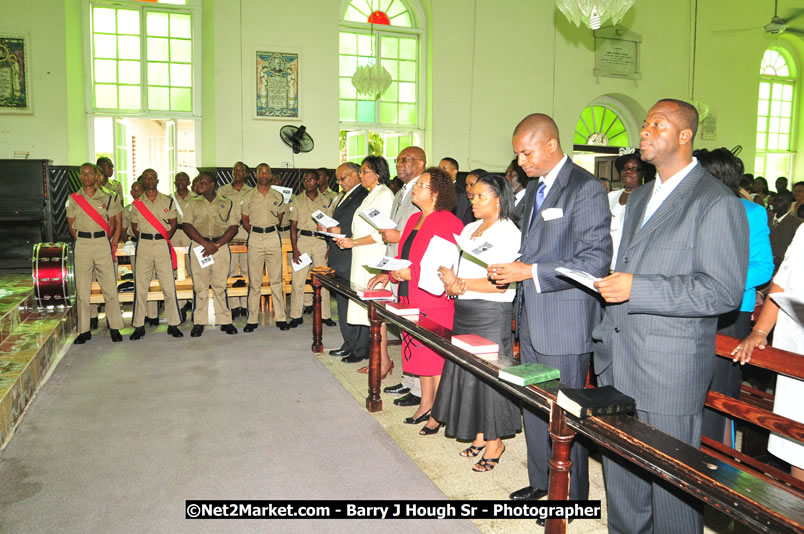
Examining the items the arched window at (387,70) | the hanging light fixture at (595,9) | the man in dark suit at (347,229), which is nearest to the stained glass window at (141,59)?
the arched window at (387,70)

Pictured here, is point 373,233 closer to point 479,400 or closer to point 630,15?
point 479,400

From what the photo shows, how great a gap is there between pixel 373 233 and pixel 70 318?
3.77m

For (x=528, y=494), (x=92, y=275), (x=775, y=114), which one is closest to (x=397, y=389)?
(x=528, y=494)

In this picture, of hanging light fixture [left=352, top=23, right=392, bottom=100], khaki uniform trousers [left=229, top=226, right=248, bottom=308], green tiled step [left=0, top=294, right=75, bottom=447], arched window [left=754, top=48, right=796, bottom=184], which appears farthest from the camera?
arched window [left=754, top=48, right=796, bottom=184]

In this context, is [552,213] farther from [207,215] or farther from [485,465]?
[207,215]

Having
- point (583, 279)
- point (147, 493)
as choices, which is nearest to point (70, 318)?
point (147, 493)

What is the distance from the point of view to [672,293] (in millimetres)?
2104

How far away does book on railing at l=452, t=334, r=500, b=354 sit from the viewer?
2.82 m

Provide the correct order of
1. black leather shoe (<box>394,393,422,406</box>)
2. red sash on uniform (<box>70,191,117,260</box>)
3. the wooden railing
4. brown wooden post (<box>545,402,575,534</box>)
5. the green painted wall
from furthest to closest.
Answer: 1. the green painted wall
2. red sash on uniform (<box>70,191,117,260</box>)
3. black leather shoe (<box>394,393,422,406</box>)
4. brown wooden post (<box>545,402,575,534</box>)
5. the wooden railing

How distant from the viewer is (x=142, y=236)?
6.53 metres

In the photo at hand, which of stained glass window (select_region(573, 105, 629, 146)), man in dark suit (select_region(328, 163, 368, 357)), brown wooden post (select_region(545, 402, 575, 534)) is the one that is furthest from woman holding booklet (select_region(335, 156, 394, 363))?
stained glass window (select_region(573, 105, 629, 146))

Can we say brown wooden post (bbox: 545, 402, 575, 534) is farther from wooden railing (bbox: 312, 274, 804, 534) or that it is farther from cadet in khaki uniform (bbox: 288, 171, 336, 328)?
cadet in khaki uniform (bbox: 288, 171, 336, 328)

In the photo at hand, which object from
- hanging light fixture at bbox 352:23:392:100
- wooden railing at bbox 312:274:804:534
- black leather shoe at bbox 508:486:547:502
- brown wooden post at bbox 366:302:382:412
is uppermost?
hanging light fixture at bbox 352:23:392:100

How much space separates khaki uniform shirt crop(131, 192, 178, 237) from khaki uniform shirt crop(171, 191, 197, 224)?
0.08 metres
